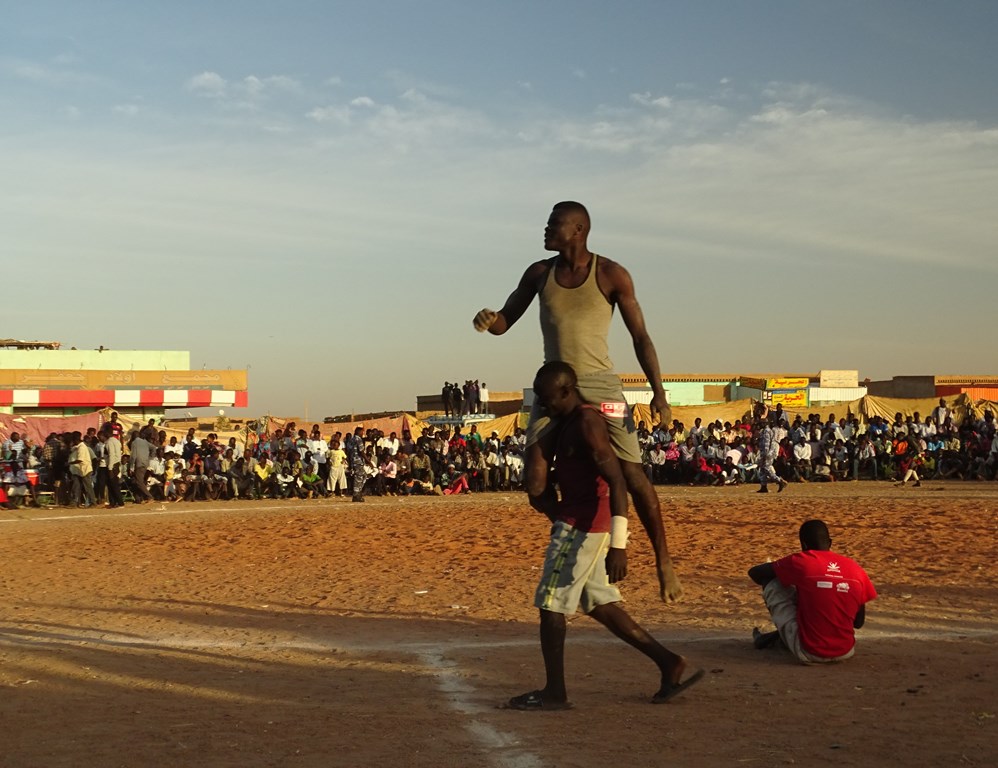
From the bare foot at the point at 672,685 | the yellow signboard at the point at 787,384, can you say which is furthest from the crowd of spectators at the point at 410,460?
the yellow signboard at the point at 787,384

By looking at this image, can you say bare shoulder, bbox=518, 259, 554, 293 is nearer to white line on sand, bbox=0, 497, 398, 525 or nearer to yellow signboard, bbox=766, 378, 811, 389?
white line on sand, bbox=0, 497, 398, 525

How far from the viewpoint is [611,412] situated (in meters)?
6.73

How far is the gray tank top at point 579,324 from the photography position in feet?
21.9

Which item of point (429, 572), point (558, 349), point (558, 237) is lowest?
point (429, 572)

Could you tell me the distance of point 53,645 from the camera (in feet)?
28.1

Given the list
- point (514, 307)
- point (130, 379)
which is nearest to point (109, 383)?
point (130, 379)

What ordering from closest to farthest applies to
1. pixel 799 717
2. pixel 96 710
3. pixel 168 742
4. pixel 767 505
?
pixel 168 742
pixel 799 717
pixel 96 710
pixel 767 505

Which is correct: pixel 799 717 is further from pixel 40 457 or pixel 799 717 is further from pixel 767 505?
pixel 40 457

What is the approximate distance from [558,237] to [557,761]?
114 inches

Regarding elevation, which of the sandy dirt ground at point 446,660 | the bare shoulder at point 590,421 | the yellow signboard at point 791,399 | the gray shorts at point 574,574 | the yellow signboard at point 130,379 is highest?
the yellow signboard at point 130,379

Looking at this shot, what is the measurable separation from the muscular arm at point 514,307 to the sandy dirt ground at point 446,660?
2058mm

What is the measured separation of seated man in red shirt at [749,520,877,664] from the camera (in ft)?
24.0

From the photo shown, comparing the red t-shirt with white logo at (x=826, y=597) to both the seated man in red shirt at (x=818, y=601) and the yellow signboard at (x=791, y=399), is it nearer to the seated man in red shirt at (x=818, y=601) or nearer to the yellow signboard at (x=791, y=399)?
the seated man in red shirt at (x=818, y=601)

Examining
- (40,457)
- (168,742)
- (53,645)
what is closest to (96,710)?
(168,742)
